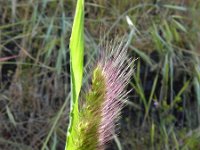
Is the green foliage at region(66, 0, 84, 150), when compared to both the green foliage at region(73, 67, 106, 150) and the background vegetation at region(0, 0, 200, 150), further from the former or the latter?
the background vegetation at region(0, 0, 200, 150)

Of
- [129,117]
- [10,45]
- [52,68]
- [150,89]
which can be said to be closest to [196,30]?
[150,89]

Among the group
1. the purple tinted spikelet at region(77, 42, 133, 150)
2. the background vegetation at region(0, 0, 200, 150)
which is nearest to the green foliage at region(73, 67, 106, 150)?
the purple tinted spikelet at region(77, 42, 133, 150)

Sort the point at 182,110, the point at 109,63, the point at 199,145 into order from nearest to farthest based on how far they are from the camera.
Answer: the point at 109,63 → the point at 199,145 → the point at 182,110

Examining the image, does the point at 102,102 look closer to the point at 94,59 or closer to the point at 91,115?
the point at 91,115

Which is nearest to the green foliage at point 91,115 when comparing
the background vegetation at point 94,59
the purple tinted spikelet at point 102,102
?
the purple tinted spikelet at point 102,102

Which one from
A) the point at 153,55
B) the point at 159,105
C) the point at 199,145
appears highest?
the point at 153,55

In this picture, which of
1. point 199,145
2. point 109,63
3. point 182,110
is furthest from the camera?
point 182,110

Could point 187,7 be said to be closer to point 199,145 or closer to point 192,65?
point 192,65

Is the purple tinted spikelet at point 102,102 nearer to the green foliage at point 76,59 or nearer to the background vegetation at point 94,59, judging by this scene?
the green foliage at point 76,59

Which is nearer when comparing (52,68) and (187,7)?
(52,68)
